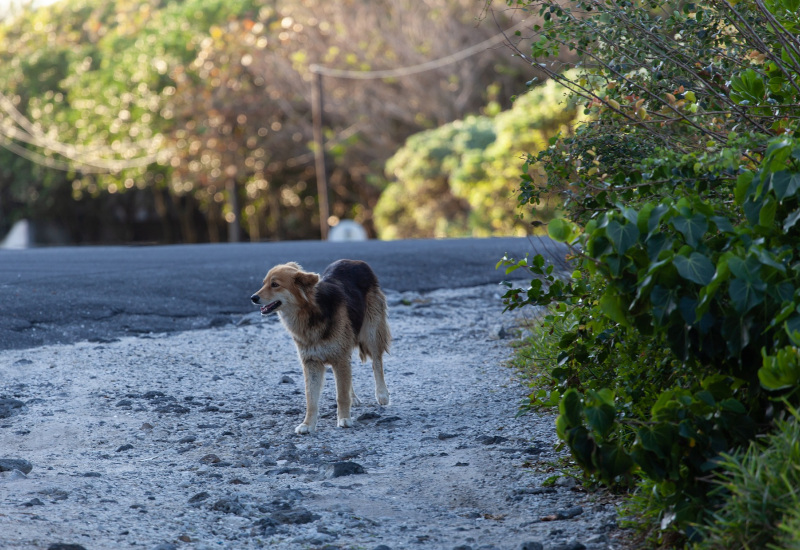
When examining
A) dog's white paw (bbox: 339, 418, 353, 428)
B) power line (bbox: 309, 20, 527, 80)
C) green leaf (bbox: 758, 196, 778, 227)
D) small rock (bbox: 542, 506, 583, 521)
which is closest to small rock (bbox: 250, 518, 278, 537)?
small rock (bbox: 542, 506, 583, 521)

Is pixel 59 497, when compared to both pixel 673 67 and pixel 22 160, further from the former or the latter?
pixel 22 160

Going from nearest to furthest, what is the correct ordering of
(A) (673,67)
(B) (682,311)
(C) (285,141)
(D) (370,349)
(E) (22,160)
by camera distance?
(B) (682,311)
(A) (673,67)
(D) (370,349)
(C) (285,141)
(E) (22,160)

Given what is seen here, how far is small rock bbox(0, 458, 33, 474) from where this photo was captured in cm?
483

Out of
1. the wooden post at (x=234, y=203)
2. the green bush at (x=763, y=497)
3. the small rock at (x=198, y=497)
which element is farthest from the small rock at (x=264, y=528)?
the wooden post at (x=234, y=203)

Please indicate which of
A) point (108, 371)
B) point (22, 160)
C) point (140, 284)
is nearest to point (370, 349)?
point (108, 371)

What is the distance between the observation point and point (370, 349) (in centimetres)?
677

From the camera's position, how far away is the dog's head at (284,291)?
6.08 metres

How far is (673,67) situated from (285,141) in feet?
84.5

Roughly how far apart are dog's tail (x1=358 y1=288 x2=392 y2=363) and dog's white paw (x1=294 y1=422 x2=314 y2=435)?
930 mm

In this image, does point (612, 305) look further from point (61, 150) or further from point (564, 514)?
point (61, 150)

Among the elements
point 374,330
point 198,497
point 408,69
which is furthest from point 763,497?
point 408,69

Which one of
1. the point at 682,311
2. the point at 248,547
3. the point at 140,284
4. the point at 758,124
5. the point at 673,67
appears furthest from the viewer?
the point at 140,284

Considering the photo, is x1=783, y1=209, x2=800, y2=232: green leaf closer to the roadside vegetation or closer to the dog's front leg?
the roadside vegetation

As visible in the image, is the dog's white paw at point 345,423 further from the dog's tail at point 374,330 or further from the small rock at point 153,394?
the small rock at point 153,394
